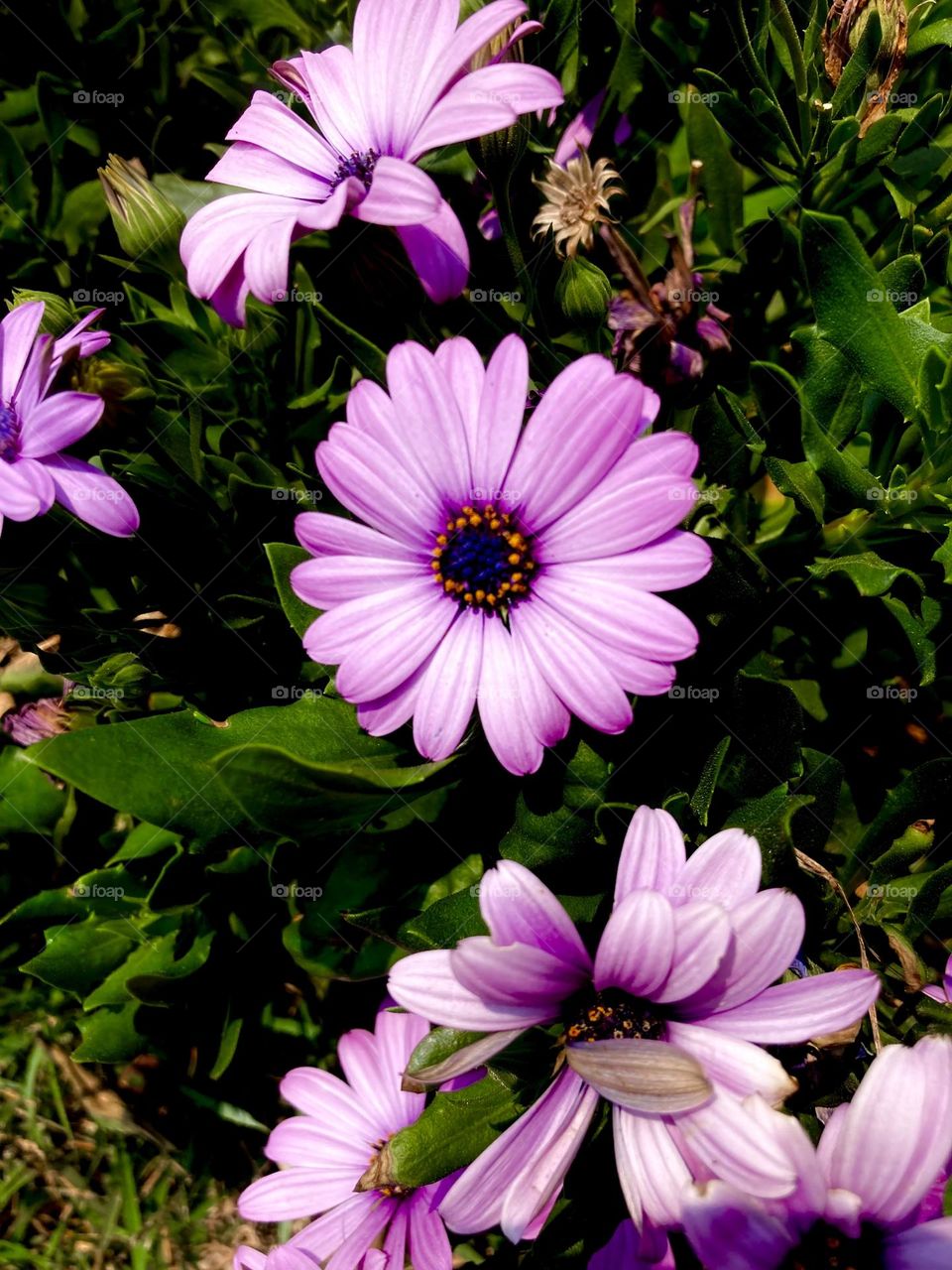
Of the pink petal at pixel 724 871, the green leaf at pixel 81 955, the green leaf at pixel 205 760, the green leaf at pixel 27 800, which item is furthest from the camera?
the green leaf at pixel 27 800

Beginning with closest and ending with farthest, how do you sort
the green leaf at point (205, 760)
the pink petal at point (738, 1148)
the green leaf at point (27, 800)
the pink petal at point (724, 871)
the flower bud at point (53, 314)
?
the pink petal at point (738, 1148)
the pink petal at point (724, 871)
the green leaf at point (205, 760)
the flower bud at point (53, 314)
the green leaf at point (27, 800)

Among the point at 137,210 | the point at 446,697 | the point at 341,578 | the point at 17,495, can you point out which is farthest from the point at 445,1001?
the point at 137,210

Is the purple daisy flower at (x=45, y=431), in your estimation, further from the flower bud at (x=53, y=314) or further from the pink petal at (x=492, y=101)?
the pink petal at (x=492, y=101)

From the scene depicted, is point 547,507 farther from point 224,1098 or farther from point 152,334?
point 224,1098

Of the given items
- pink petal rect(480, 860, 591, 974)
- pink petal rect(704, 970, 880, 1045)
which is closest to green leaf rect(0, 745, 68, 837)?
pink petal rect(480, 860, 591, 974)

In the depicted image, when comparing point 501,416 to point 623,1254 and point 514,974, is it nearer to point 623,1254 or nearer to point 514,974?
point 514,974

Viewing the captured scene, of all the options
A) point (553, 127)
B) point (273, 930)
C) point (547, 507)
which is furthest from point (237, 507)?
point (553, 127)

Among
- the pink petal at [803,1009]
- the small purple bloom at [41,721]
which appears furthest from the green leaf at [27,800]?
the pink petal at [803,1009]
